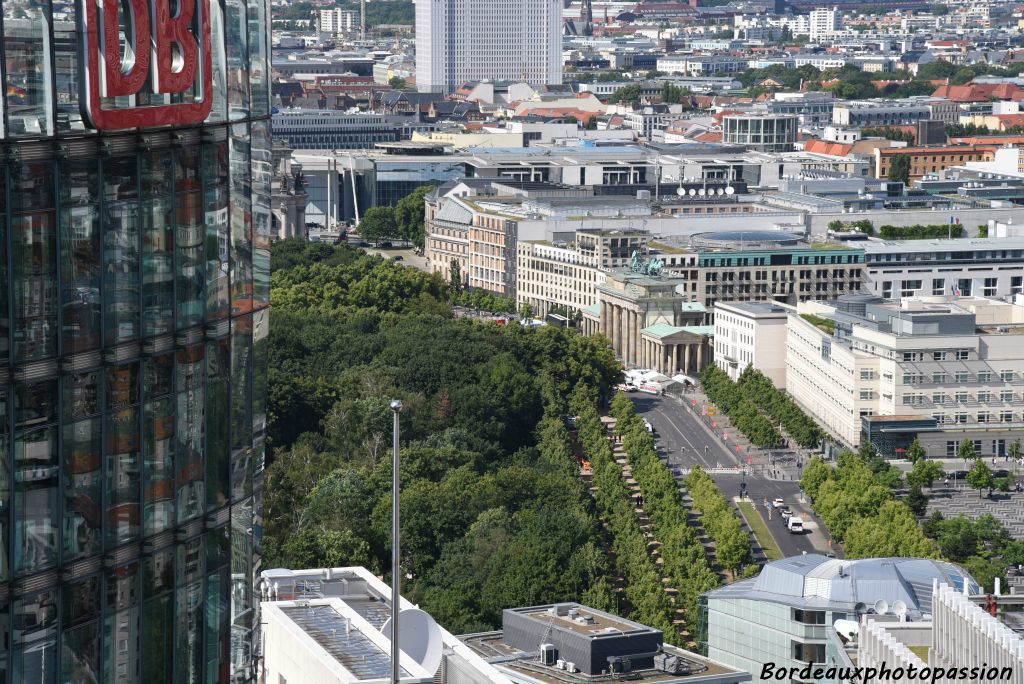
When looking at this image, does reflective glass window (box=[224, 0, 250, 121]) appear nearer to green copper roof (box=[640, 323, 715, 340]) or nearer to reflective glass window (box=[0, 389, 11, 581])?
reflective glass window (box=[0, 389, 11, 581])

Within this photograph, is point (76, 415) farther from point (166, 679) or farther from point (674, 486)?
point (674, 486)

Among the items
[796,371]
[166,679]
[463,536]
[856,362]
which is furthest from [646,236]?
[166,679]

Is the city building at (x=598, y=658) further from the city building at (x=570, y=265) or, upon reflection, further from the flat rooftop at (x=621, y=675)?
the city building at (x=570, y=265)

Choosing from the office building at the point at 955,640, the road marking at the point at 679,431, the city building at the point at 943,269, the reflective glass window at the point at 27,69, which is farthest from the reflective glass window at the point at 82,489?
the city building at the point at 943,269

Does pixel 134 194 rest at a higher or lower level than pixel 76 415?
higher

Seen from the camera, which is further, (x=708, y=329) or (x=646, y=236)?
(x=646, y=236)

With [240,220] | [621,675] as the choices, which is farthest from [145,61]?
[621,675]
